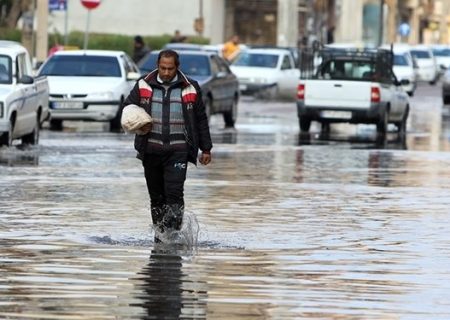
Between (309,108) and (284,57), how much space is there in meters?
19.5

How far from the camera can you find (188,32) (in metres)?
85.7

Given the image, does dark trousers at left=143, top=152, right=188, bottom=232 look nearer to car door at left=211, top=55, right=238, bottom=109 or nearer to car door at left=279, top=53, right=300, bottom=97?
A: car door at left=211, top=55, right=238, bottom=109

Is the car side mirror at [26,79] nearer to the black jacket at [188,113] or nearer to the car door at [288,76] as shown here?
the black jacket at [188,113]

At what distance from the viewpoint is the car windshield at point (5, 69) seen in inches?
1148

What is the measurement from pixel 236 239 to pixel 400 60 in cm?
4885

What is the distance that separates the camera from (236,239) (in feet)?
52.0

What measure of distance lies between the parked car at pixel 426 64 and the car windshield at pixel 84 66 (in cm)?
4621

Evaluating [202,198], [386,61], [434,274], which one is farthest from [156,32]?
[434,274]

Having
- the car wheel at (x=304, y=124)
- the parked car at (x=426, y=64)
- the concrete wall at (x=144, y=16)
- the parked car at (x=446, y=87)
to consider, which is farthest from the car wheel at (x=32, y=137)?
the concrete wall at (x=144, y=16)

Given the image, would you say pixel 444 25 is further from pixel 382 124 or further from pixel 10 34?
pixel 382 124

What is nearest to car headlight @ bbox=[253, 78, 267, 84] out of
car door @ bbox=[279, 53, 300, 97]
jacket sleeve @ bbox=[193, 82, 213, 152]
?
car door @ bbox=[279, 53, 300, 97]

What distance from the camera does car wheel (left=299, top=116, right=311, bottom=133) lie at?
37950mm

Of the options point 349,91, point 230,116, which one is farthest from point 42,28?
point 349,91

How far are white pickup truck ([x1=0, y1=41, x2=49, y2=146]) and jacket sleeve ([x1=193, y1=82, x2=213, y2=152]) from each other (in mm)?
13128
